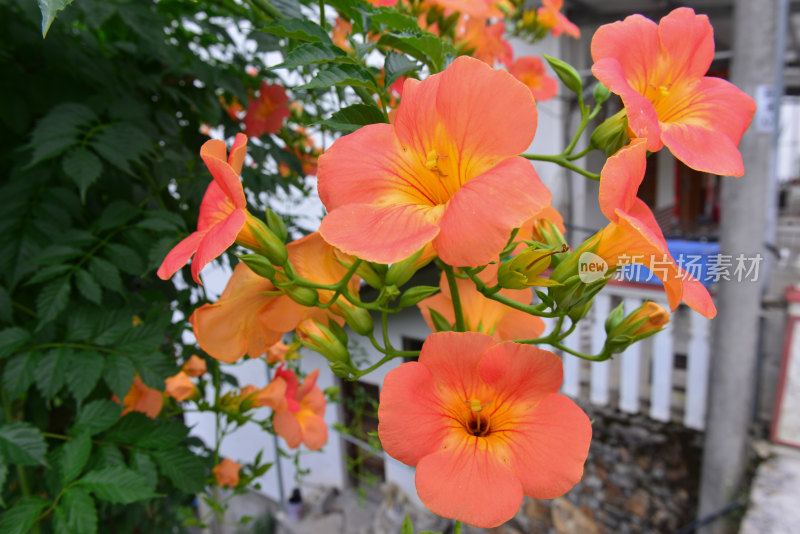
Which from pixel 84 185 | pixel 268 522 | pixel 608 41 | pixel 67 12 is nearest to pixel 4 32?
pixel 67 12

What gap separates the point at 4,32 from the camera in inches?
41.2

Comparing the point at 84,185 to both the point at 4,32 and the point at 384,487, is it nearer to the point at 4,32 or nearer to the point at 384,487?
the point at 4,32

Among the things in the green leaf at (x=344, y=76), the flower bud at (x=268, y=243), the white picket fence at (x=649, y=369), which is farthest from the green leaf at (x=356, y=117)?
the white picket fence at (x=649, y=369)

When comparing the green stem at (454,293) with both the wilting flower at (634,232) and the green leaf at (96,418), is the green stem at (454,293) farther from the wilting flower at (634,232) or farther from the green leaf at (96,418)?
the green leaf at (96,418)

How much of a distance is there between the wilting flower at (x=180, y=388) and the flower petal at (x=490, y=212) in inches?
42.0

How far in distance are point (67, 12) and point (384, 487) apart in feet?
9.61

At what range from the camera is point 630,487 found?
2797mm

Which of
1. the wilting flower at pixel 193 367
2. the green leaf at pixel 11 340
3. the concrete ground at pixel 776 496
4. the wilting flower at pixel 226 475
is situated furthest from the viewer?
the concrete ground at pixel 776 496

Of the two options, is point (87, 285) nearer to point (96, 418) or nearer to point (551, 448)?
point (96, 418)

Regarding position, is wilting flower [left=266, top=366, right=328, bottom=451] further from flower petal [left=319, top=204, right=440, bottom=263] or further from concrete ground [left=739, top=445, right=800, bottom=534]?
concrete ground [left=739, top=445, right=800, bottom=534]

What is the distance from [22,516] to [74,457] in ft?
0.38

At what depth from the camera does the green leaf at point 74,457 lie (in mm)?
829

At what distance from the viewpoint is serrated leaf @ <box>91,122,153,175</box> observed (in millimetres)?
914

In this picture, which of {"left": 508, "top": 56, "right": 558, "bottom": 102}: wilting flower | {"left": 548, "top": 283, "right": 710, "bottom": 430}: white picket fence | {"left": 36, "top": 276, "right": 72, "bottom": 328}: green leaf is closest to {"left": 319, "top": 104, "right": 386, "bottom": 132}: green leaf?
{"left": 36, "top": 276, "right": 72, "bottom": 328}: green leaf
